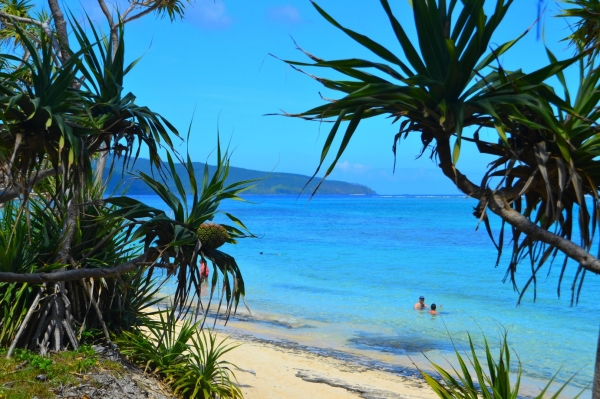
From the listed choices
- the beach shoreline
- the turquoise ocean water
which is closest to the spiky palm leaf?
the turquoise ocean water

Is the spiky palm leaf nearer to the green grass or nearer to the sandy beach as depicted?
the green grass

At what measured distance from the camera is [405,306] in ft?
73.4

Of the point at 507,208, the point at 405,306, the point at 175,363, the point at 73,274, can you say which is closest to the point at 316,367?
the point at 175,363

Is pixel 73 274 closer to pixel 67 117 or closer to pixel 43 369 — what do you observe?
pixel 67 117

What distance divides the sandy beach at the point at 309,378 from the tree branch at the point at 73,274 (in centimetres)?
495

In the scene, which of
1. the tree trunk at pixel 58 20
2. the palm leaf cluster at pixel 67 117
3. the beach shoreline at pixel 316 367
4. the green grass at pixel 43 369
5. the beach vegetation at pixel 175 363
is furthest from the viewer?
the beach shoreline at pixel 316 367

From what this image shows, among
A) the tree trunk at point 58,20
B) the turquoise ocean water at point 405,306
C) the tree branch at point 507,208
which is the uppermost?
the tree trunk at point 58,20

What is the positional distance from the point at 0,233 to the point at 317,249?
39.4 metres

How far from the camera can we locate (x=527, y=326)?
1934 centimetres

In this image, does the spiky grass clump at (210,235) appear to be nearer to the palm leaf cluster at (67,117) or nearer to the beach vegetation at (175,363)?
the palm leaf cluster at (67,117)

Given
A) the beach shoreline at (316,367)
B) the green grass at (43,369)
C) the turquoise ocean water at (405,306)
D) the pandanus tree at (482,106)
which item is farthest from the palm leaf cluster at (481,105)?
the beach shoreline at (316,367)

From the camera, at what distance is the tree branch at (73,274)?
13.5ft

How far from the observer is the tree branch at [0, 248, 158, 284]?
412 cm

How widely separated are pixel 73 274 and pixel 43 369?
2.23 meters
